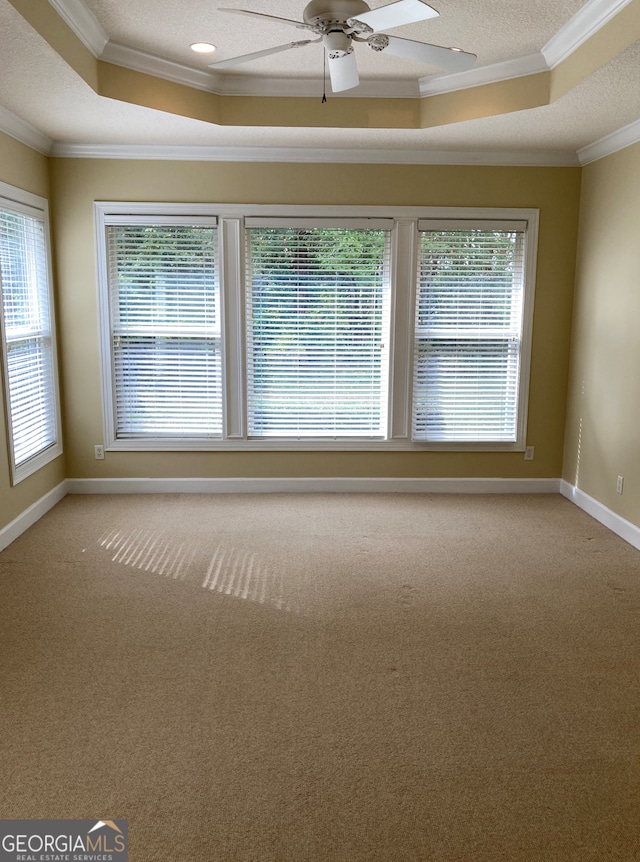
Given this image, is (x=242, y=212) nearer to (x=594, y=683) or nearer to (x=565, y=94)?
(x=565, y=94)

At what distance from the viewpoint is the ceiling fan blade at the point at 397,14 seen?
2297mm

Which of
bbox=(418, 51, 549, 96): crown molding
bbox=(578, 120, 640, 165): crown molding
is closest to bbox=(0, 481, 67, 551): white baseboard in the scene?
bbox=(418, 51, 549, 96): crown molding

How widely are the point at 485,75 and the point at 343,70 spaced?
1.49 metres

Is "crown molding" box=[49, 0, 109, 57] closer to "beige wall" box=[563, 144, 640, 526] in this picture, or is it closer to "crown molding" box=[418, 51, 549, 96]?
"crown molding" box=[418, 51, 549, 96]

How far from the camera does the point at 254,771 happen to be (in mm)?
2264

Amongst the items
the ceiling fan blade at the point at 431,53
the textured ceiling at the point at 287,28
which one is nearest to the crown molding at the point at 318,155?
the textured ceiling at the point at 287,28

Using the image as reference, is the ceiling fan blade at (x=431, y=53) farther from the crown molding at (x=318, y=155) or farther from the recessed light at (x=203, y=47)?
the crown molding at (x=318, y=155)

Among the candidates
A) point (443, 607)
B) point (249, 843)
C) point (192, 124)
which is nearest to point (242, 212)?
point (192, 124)

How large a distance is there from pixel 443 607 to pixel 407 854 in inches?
63.9

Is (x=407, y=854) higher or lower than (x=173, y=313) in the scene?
lower

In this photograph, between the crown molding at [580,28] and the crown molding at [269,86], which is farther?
the crown molding at [269,86]

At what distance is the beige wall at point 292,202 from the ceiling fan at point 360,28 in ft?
7.33

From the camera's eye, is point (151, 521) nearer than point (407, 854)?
No

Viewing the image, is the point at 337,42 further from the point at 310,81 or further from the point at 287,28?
the point at 310,81
